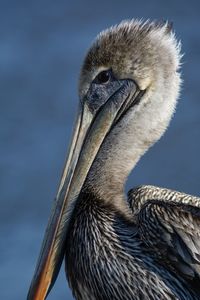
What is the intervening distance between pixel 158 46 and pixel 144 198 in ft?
2.89

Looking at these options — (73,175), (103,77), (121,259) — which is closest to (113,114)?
(103,77)

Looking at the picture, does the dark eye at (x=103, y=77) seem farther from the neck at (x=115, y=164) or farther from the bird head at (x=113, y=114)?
the neck at (x=115, y=164)

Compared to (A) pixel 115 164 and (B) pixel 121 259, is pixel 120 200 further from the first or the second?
(B) pixel 121 259

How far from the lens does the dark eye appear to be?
8.40m

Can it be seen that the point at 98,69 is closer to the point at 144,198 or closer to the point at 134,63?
the point at 134,63

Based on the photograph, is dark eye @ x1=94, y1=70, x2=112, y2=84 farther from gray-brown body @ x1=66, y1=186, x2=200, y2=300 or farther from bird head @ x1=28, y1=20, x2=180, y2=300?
gray-brown body @ x1=66, y1=186, x2=200, y2=300

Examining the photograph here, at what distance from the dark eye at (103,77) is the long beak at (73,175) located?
0.27ft

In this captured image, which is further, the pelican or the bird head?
the bird head

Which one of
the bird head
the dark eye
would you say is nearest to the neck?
the bird head

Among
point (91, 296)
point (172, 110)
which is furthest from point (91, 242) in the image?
point (172, 110)

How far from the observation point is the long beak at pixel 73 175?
8.27 m

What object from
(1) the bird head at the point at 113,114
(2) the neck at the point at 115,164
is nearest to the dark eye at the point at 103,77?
(1) the bird head at the point at 113,114

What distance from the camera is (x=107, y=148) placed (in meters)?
8.39

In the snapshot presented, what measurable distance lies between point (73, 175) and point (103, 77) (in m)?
0.57
